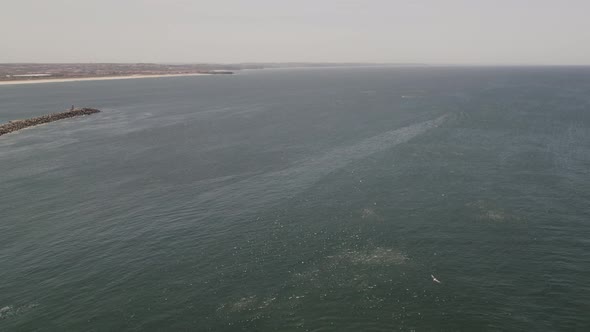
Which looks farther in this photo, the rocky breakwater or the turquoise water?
the rocky breakwater

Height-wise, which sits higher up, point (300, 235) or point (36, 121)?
point (36, 121)

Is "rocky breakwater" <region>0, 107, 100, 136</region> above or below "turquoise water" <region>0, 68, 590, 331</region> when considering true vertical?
A: above

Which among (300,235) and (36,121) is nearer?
(300,235)

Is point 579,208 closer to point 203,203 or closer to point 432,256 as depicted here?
Result: point 432,256

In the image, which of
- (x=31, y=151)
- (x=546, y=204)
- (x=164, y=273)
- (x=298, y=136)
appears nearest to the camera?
(x=164, y=273)

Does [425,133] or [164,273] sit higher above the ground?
[425,133]

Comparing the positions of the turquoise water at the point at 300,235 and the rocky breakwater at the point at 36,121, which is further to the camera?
the rocky breakwater at the point at 36,121

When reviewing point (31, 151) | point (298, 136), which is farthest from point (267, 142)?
point (31, 151)

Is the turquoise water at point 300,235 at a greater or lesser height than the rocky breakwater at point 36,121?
lesser
